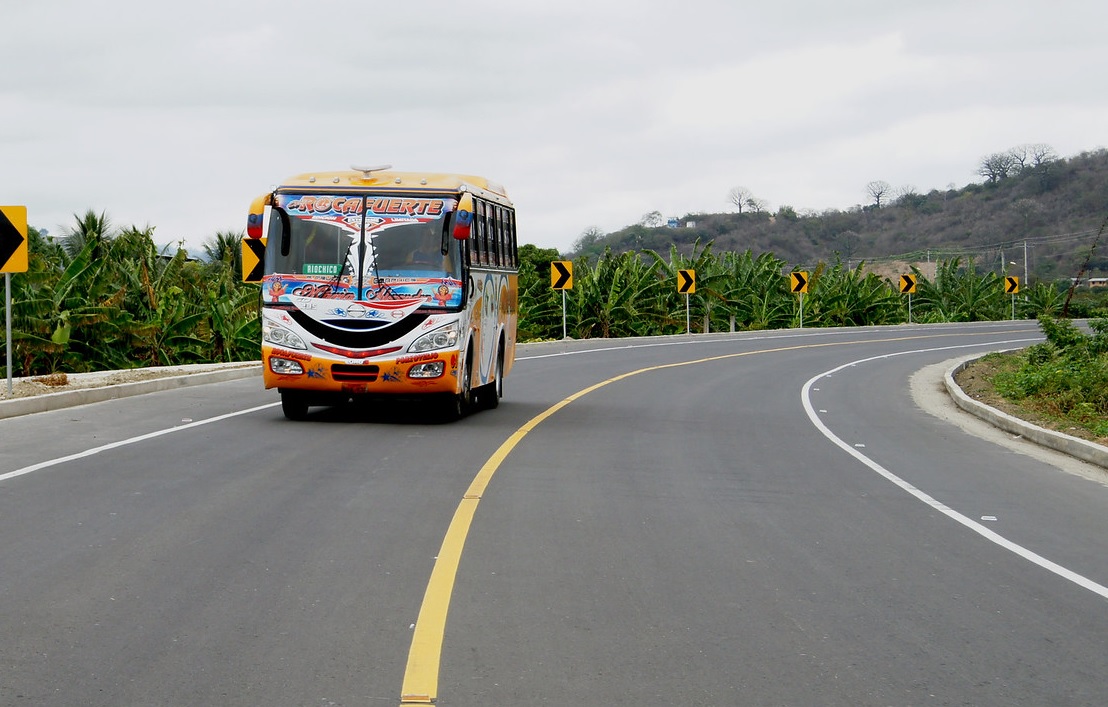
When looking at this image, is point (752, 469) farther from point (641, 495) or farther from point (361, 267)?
point (361, 267)

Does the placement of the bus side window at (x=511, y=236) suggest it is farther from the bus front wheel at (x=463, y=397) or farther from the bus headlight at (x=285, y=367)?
the bus headlight at (x=285, y=367)

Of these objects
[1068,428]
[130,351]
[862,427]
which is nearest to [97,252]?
[130,351]

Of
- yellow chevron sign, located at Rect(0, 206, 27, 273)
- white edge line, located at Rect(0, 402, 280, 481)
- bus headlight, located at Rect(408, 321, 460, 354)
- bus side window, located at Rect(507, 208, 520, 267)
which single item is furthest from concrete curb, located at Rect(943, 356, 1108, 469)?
yellow chevron sign, located at Rect(0, 206, 27, 273)

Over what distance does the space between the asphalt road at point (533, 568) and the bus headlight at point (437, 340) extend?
974mm

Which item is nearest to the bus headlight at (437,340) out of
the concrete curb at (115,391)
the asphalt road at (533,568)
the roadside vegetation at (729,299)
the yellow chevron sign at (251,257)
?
the asphalt road at (533,568)

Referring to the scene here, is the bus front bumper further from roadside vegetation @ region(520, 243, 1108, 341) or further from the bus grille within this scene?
roadside vegetation @ region(520, 243, 1108, 341)

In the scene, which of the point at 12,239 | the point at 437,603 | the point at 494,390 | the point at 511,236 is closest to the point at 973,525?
the point at 437,603

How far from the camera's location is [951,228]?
119 meters

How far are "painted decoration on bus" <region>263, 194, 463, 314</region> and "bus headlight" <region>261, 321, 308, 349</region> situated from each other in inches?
12.7

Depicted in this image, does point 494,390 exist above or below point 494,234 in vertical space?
below

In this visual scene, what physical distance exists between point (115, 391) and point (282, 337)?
4.99 m

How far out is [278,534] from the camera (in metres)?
8.56

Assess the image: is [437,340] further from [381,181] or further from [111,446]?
[111,446]

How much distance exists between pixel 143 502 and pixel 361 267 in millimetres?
6235
